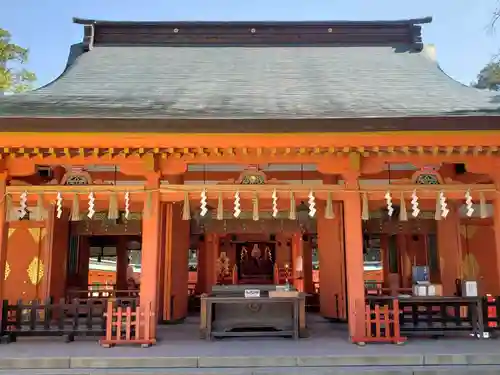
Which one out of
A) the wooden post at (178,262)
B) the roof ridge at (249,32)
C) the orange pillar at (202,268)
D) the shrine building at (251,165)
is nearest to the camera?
the shrine building at (251,165)

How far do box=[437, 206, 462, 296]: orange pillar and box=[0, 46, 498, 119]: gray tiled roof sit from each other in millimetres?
3032

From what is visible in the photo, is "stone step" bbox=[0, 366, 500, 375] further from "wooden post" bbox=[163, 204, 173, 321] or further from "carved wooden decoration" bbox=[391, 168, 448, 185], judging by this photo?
"wooden post" bbox=[163, 204, 173, 321]

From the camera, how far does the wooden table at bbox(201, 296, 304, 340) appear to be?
8.01 metres

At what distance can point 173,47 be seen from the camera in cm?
→ 1305

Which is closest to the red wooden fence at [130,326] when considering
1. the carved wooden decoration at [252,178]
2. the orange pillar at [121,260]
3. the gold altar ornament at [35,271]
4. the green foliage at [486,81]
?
the carved wooden decoration at [252,178]

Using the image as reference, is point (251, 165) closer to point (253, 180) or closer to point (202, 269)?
point (253, 180)

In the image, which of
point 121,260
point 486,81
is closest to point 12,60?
point 121,260

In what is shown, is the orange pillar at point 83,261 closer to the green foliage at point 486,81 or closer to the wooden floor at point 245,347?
the wooden floor at point 245,347

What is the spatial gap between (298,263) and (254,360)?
21.1 ft

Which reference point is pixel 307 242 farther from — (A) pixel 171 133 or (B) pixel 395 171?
(A) pixel 171 133

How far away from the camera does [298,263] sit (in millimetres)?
12734

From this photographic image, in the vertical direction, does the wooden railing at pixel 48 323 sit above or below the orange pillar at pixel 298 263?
below

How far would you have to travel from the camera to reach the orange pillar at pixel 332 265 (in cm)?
1059

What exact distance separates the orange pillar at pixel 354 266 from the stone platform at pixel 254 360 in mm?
485
